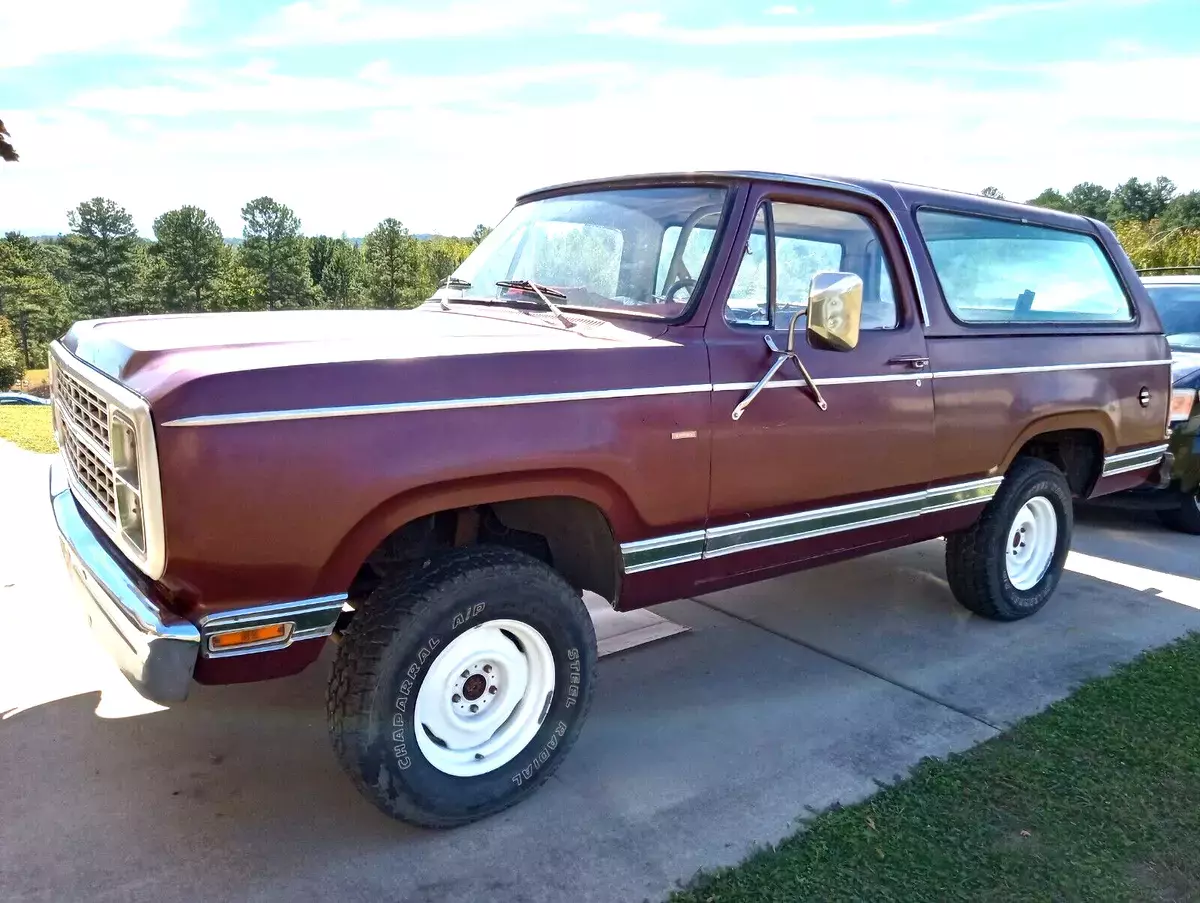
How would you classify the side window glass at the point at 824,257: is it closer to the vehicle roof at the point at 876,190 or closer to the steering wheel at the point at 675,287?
the vehicle roof at the point at 876,190

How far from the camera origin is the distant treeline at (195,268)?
222 ft

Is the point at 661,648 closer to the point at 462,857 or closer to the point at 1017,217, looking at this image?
the point at 462,857

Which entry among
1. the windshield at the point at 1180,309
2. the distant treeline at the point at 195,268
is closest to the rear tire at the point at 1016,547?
the windshield at the point at 1180,309

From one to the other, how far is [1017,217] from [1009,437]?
1.19 metres

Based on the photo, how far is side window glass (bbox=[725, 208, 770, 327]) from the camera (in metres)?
3.28

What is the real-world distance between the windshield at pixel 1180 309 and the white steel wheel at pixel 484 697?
617 cm

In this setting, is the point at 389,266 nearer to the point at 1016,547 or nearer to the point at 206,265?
the point at 206,265

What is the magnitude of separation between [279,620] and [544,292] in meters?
1.67

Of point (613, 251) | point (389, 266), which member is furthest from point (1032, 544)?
point (389, 266)

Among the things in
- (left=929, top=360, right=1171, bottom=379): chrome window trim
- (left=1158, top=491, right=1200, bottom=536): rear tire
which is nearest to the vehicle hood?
(left=929, top=360, right=1171, bottom=379): chrome window trim

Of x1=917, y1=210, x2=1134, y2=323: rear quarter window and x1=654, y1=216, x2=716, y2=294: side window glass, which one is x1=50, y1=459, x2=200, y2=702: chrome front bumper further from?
x1=917, y1=210, x2=1134, y2=323: rear quarter window

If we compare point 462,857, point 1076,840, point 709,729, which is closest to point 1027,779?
point 1076,840

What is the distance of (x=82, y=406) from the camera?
2.91 metres

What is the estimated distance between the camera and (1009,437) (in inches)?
169
